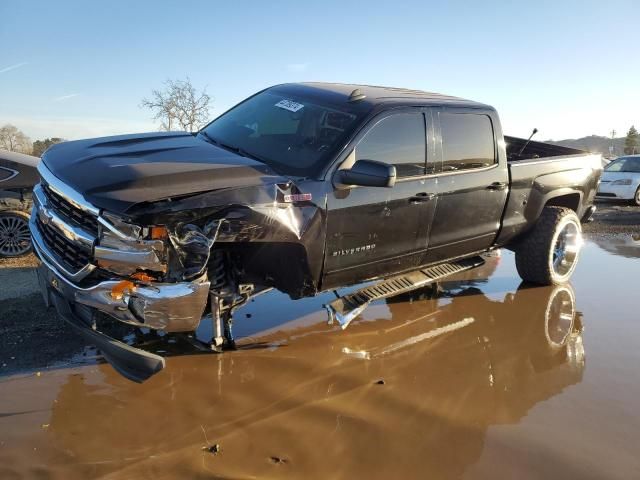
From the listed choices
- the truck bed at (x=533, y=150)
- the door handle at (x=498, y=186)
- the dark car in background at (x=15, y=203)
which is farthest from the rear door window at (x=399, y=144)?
the dark car in background at (x=15, y=203)

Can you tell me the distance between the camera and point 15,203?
649 centimetres

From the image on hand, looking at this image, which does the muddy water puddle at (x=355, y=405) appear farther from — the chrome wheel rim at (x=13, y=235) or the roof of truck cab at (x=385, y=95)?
the chrome wheel rim at (x=13, y=235)

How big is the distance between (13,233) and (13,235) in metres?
0.02

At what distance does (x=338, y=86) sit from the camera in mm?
4898

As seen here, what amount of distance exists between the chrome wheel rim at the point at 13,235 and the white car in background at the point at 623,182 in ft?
46.1

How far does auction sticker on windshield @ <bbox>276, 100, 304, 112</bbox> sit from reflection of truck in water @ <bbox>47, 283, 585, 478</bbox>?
6.39 ft

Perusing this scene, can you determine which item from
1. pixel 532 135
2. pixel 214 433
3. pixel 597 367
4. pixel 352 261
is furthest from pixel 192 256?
pixel 532 135

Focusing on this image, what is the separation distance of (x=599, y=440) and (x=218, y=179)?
2.79 metres

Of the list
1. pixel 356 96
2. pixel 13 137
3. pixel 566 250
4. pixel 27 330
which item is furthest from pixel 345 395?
pixel 13 137

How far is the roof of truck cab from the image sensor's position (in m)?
4.38

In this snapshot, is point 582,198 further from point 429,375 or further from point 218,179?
point 218,179

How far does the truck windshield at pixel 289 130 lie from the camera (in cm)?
387

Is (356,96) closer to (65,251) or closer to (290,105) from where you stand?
(290,105)

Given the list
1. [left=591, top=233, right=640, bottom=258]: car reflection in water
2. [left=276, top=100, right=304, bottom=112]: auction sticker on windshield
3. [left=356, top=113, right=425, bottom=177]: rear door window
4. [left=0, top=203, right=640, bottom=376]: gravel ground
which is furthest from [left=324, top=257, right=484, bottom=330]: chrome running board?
[left=591, top=233, right=640, bottom=258]: car reflection in water
